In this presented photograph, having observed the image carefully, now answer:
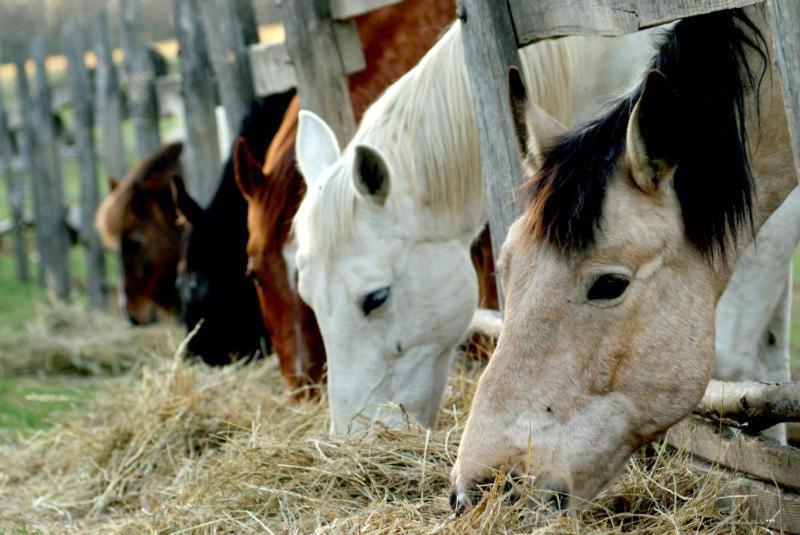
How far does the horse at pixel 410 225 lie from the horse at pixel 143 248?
4404 millimetres

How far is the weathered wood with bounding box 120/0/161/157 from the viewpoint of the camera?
9.02 meters

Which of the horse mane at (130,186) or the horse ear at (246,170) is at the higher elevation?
the horse ear at (246,170)

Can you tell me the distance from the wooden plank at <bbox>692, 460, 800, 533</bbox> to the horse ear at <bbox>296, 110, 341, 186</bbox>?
6.50 feet

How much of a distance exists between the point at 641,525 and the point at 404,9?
126 inches

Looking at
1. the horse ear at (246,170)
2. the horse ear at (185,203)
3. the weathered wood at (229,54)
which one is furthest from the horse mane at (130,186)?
the horse ear at (246,170)

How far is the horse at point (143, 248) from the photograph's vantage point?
8055mm

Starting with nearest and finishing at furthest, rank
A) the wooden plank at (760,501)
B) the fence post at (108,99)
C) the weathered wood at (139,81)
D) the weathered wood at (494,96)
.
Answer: the wooden plank at (760,501)
the weathered wood at (494,96)
the weathered wood at (139,81)
the fence post at (108,99)

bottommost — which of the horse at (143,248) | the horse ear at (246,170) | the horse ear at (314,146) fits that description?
the horse at (143,248)

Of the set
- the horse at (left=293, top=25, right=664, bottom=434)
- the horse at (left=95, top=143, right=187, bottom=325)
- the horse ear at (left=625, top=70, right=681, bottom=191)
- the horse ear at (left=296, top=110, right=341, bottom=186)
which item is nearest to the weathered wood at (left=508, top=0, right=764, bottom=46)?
the horse ear at (left=625, top=70, right=681, bottom=191)

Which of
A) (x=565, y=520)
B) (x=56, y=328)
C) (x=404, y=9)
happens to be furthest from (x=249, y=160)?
(x=56, y=328)

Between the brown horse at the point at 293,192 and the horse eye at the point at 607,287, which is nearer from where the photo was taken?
the horse eye at the point at 607,287

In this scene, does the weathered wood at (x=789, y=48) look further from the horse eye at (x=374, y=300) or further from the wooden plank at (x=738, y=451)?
the horse eye at (x=374, y=300)

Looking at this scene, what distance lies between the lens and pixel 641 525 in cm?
265

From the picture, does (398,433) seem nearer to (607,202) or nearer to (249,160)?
(607,202)
